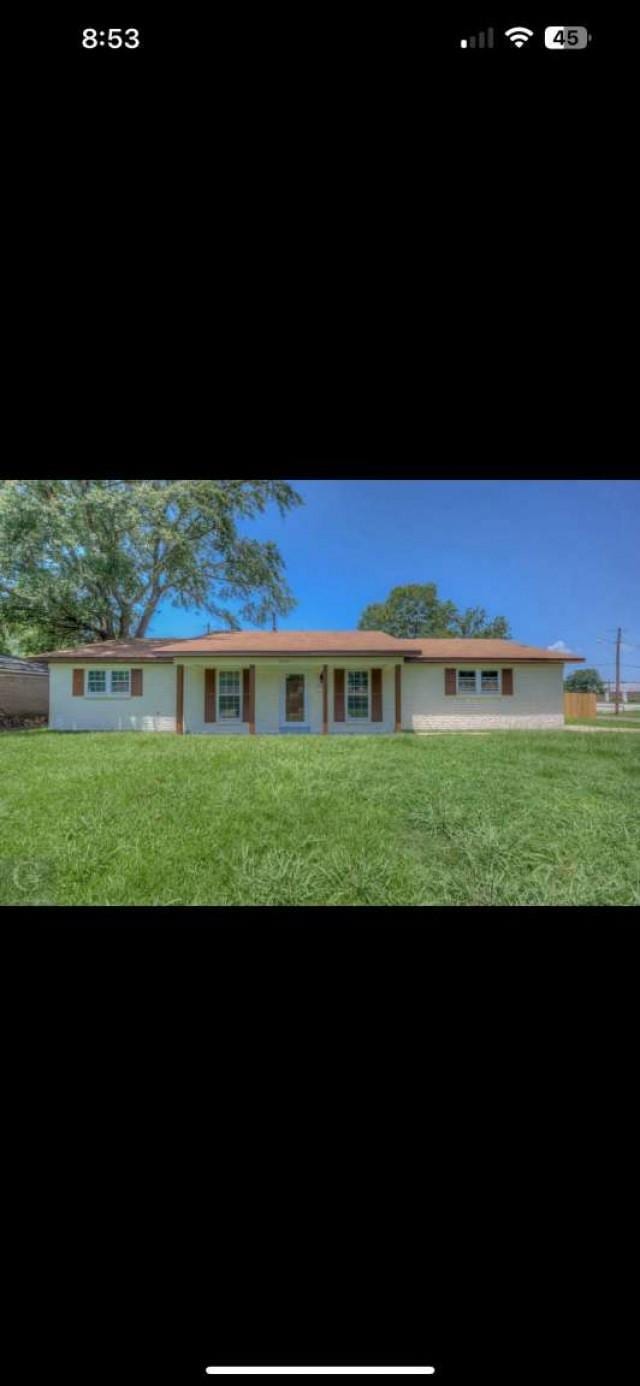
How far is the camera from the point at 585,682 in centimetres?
372

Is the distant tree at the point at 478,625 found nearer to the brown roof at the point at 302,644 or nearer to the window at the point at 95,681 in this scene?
the brown roof at the point at 302,644

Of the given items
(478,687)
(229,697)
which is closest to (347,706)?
(229,697)

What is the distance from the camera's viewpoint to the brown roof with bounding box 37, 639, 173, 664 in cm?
430

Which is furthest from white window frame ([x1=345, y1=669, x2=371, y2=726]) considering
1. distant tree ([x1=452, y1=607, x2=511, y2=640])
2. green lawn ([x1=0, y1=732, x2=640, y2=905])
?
distant tree ([x1=452, y1=607, x2=511, y2=640])

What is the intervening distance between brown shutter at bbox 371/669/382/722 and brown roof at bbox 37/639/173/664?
6.12 feet

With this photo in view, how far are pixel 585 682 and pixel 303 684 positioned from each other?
230 cm

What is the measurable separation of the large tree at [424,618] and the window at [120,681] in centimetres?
220

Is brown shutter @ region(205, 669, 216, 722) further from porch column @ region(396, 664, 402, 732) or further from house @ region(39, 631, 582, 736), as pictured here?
porch column @ region(396, 664, 402, 732)

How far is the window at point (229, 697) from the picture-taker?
14.9 ft
